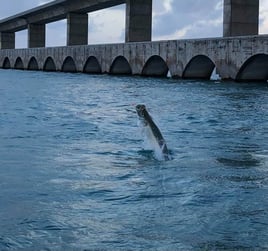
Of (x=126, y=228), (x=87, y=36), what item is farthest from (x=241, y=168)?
(x=87, y=36)

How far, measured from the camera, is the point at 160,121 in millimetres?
18641

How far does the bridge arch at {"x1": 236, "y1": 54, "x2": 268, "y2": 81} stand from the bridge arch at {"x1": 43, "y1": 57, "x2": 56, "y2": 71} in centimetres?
4492

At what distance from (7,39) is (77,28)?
1569 inches

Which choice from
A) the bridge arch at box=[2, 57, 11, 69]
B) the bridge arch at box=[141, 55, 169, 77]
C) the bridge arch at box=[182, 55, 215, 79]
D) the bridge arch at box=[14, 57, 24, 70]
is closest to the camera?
the bridge arch at box=[182, 55, 215, 79]

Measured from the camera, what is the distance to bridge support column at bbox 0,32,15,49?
11669 centimetres

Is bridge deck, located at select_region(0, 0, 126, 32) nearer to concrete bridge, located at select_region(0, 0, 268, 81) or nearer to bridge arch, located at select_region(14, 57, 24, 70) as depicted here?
concrete bridge, located at select_region(0, 0, 268, 81)

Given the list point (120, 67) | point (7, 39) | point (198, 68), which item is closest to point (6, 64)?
point (7, 39)

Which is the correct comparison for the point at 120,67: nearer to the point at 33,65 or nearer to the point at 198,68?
the point at 198,68

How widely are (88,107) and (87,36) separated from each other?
59.6 metres

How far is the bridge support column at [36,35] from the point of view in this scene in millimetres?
97438

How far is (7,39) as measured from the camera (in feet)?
384

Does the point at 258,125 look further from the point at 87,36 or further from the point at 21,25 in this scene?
the point at 21,25

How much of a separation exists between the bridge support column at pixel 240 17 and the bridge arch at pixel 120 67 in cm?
1635

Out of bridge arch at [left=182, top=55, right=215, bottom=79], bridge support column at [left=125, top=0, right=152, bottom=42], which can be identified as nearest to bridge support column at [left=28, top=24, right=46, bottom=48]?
bridge support column at [left=125, top=0, right=152, bottom=42]
